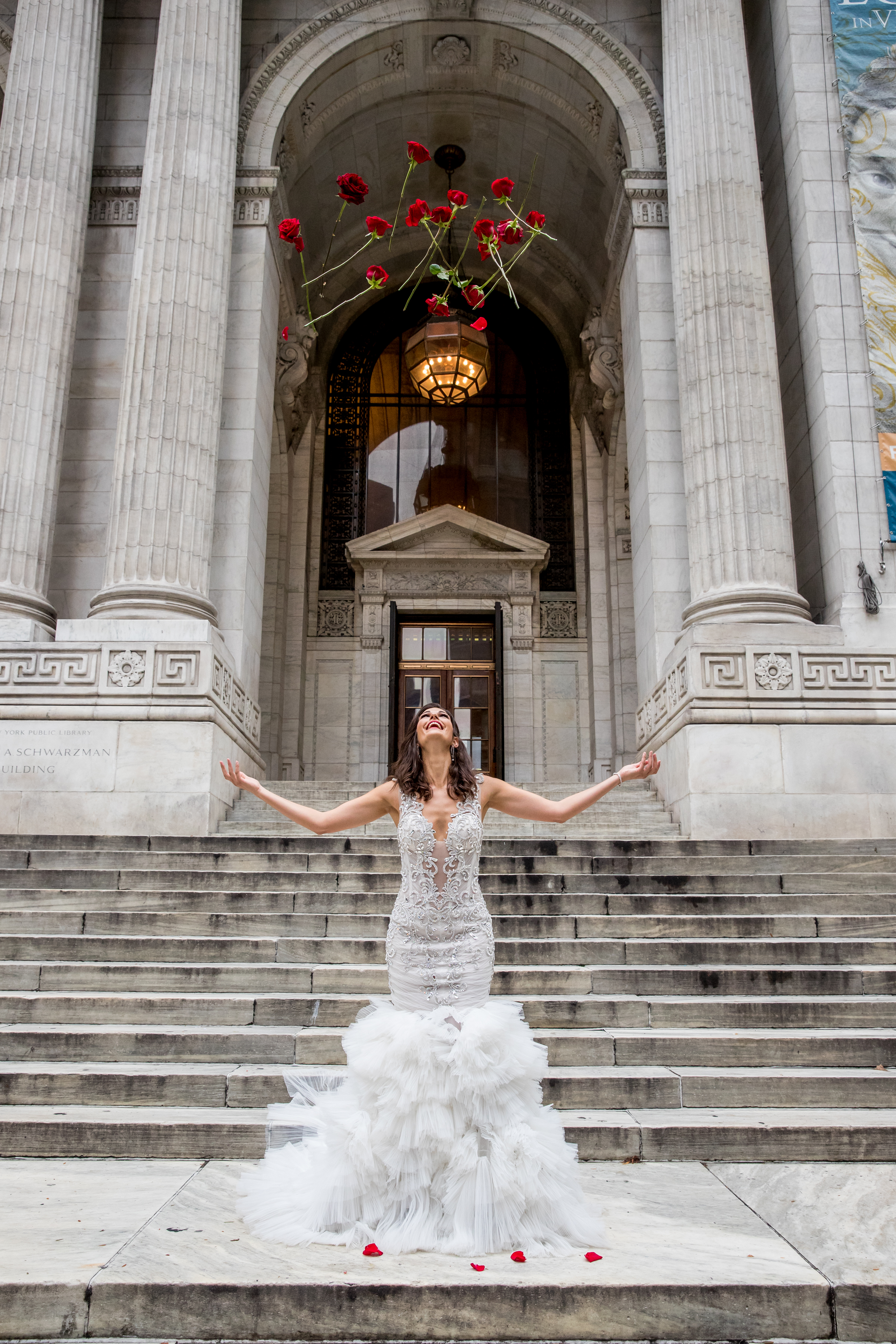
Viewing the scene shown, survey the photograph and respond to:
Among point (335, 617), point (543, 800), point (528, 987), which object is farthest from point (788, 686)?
point (335, 617)

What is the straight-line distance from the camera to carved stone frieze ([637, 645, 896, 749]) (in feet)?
32.4

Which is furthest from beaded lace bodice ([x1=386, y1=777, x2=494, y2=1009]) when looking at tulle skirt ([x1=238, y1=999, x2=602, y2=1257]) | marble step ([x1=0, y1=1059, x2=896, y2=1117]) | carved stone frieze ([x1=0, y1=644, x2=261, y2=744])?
carved stone frieze ([x1=0, y1=644, x2=261, y2=744])

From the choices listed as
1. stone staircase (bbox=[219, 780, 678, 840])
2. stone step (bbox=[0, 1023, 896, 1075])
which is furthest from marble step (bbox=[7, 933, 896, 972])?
stone staircase (bbox=[219, 780, 678, 840])

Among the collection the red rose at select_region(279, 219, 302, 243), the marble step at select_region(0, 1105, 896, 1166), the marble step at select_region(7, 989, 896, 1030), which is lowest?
the marble step at select_region(0, 1105, 896, 1166)

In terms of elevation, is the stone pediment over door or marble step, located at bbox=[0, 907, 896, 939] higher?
the stone pediment over door

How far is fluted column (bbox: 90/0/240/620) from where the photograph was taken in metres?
10.7

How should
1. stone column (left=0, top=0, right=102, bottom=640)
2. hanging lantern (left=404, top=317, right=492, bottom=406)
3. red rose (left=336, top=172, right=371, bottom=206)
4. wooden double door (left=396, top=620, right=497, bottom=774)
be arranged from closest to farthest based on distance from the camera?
1. red rose (left=336, top=172, right=371, bottom=206)
2. stone column (left=0, top=0, right=102, bottom=640)
3. hanging lantern (left=404, top=317, right=492, bottom=406)
4. wooden double door (left=396, top=620, right=497, bottom=774)

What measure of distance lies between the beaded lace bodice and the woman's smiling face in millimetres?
270

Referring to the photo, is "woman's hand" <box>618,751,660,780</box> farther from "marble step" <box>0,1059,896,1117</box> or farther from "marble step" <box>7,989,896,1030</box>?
"marble step" <box>7,989,896,1030</box>

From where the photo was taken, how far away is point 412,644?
60.3 feet

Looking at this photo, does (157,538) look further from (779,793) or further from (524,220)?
(524,220)

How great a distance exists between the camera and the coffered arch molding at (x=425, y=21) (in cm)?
1299

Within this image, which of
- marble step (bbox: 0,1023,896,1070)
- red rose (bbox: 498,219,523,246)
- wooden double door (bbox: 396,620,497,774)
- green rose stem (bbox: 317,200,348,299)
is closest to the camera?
marble step (bbox: 0,1023,896,1070)

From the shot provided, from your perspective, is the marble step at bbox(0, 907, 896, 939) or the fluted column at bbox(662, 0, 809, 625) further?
the fluted column at bbox(662, 0, 809, 625)
